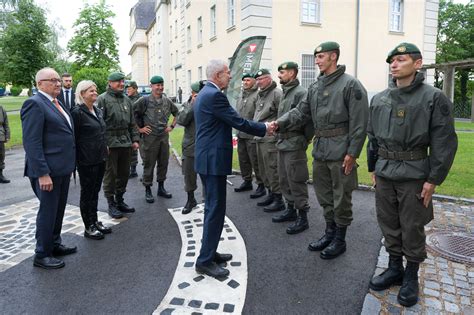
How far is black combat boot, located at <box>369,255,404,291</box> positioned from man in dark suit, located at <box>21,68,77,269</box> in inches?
132

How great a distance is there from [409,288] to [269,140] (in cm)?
323

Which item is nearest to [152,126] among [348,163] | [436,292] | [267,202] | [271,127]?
[267,202]

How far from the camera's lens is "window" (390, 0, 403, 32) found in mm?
19625

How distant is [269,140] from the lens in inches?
236

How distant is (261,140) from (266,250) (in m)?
2.18

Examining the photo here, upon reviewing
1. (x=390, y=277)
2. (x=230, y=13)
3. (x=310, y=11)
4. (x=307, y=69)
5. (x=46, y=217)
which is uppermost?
(x=230, y=13)

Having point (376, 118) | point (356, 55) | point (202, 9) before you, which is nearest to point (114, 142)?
point (376, 118)

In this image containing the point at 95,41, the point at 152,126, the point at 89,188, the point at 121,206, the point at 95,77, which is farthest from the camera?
the point at 95,41

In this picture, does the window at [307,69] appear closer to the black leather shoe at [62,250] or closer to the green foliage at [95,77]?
the black leather shoe at [62,250]

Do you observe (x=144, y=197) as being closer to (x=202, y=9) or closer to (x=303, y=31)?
(x=303, y=31)

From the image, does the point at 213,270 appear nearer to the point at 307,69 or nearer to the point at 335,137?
the point at 335,137

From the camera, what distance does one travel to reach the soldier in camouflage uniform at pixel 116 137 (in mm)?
5926

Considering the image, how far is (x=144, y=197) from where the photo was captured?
7.12m

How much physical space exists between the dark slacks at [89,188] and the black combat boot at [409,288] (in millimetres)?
3892
